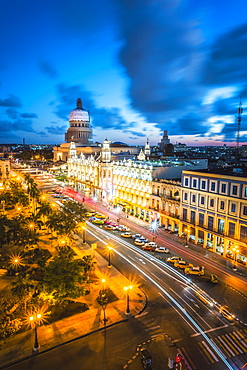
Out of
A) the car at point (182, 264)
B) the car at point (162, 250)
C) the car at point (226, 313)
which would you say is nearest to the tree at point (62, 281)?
the car at point (226, 313)

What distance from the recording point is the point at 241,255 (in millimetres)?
43344

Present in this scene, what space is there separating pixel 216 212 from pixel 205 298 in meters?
18.0

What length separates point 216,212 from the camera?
47.2 meters

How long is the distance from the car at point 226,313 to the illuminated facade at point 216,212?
43.9 ft

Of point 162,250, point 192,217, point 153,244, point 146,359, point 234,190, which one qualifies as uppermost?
point 234,190

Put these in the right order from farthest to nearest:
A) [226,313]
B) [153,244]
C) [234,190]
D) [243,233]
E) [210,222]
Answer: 1. [153,244]
2. [210,222]
3. [234,190]
4. [243,233]
5. [226,313]

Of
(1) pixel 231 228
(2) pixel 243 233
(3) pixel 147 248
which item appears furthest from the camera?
(3) pixel 147 248

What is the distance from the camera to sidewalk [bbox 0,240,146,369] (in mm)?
24250

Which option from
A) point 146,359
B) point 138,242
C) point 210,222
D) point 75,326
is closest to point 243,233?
point 210,222

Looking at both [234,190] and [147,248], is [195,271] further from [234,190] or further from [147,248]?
Result: [234,190]

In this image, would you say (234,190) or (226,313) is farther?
(234,190)

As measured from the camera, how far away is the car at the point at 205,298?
32.3m

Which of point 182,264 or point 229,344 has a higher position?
point 182,264

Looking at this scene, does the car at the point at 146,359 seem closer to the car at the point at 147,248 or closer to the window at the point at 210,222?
the car at the point at 147,248
